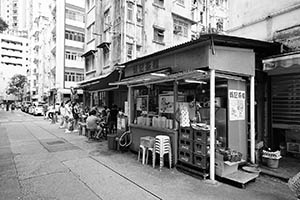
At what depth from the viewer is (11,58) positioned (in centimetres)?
6962

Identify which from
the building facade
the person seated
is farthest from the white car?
the building facade

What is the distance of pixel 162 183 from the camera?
4.56m

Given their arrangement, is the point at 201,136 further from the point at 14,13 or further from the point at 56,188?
the point at 14,13

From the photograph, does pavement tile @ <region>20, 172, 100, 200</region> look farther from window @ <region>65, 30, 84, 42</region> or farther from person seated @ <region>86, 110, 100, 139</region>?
window @ <region>65, 30, 84, 42</region>

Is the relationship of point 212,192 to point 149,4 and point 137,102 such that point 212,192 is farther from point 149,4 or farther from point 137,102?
point 149,4

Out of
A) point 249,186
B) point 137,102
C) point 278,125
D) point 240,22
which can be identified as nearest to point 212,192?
point 249,186

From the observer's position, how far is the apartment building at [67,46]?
2705 cm

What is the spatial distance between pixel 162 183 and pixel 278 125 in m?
4.55

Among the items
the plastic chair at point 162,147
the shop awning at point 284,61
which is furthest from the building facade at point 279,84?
the plastic chair at point 162,147

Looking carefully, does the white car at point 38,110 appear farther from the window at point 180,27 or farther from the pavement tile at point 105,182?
the pavement tile at point 105,182

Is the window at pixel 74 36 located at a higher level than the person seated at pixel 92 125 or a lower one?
higher

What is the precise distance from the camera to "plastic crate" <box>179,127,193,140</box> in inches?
207

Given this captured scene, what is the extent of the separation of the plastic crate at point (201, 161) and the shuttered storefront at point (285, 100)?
131 inches

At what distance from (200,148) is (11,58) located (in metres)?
83.8
